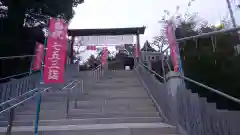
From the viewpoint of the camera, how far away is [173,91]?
6.27 m

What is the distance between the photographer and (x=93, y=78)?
1555 cm

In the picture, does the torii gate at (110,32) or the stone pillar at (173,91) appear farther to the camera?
the torii gate at (110,32)

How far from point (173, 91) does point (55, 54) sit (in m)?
3.65

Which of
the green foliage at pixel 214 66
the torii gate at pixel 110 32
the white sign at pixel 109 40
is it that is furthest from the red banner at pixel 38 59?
the white sign at pixel 109 40

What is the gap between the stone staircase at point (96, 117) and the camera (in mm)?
6055

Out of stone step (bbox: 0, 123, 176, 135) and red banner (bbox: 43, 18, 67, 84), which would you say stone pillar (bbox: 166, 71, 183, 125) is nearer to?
stone step (bbox: 0, 123, 176, 135)

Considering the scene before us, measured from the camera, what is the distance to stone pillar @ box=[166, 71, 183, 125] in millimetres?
5937

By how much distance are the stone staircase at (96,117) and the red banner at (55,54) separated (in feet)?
3.00

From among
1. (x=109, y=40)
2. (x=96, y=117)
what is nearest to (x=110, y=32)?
(x=109, y=40)

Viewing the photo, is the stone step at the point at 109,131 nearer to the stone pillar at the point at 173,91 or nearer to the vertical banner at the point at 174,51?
the stone pillar at the point at 173,91

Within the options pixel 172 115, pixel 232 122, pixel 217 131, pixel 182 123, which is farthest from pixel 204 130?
pixel 172 115

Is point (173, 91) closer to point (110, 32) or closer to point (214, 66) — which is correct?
point (214, 66)

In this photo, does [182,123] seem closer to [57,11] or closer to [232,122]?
[232,122]

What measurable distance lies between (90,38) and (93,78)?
25.0ft
